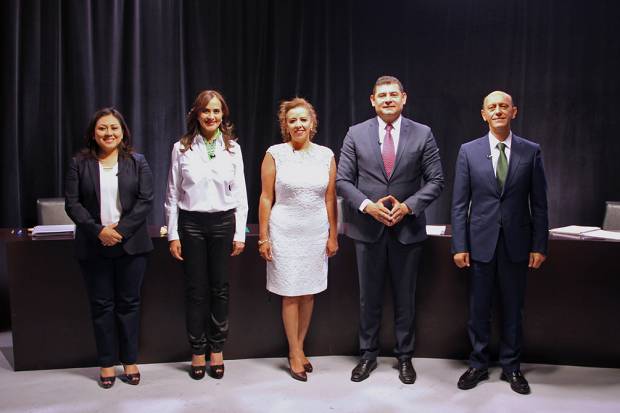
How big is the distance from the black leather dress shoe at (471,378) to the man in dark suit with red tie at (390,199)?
0.82ft

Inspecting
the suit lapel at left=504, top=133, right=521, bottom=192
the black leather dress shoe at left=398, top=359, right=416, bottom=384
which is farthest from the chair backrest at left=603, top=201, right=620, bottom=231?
the black leather dress shoe at left=398, top=359, right=416, bottom=384

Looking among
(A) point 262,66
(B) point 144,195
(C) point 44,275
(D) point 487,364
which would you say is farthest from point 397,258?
(A) point 262,66

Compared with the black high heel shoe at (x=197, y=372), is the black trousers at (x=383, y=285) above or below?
above

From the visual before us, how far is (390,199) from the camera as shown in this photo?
3082mm

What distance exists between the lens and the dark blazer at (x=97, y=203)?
2994 mm

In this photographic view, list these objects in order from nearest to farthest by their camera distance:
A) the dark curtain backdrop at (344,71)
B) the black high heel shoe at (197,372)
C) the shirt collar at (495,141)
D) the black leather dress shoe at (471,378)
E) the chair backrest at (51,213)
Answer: the shirt collar at (495,141) < the black leather dress shoe at (471,378) < the black high heel shoe at (197,372) < the chair backrest at (51,213) < the dark curtain backdrop at (344,71)

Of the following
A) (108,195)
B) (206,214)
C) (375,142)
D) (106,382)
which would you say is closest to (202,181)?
(206,214)

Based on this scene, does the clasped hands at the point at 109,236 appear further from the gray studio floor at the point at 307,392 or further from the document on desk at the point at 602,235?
the document on desk at the point at 602,235

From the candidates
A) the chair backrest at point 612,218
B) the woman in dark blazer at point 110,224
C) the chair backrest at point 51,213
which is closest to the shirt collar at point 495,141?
the chair backrest at point 612,218

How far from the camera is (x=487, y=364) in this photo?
323cm

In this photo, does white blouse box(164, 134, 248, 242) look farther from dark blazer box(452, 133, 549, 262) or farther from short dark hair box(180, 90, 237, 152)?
dark blazer box(452, 133, 549, 262)

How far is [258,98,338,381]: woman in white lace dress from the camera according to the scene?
3121mm

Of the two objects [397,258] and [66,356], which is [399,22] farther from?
[66,356]

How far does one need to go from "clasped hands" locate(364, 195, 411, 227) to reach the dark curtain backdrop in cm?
223
